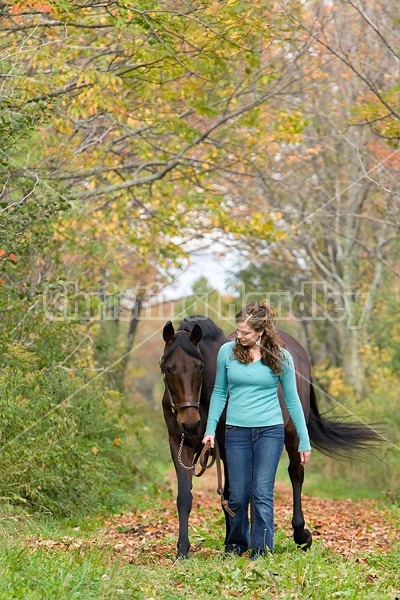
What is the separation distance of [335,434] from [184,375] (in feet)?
9.49

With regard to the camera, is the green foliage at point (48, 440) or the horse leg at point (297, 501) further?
the green foliage at point (48, 440)

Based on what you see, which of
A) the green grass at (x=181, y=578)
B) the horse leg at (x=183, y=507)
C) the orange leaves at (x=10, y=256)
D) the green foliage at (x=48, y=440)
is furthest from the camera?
the orange leaves at (x=10, y=256)

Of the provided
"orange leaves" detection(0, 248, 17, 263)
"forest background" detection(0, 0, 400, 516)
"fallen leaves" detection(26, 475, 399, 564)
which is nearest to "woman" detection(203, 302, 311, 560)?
"fallen leaves" detection(26, 475, 399, 564)

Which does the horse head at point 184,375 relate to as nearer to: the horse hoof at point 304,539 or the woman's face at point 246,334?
the woman's face at point 246,334

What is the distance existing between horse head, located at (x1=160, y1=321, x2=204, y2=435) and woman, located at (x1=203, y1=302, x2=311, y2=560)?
40 cm

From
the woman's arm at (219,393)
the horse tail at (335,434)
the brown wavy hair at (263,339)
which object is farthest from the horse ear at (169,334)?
the horse tail at (335,434)

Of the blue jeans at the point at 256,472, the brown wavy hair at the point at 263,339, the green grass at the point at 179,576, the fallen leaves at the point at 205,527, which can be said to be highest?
the brown wavy hair at the point at 263,339

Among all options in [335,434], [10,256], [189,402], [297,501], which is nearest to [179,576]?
[189,402]

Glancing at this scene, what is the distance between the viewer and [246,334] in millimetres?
6707

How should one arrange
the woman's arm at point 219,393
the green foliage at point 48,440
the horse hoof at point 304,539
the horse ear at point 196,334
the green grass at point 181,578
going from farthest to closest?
the green foliage at point 48,440
the horse hoof at point 304,539
the horse ear at point 196,334
the woman's arm at point 219,393
the green grass at point 181,578

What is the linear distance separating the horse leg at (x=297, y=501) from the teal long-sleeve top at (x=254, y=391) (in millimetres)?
1395

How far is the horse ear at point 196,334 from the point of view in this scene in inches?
292

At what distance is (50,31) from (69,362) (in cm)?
449

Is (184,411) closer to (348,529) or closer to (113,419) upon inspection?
(348,529)
